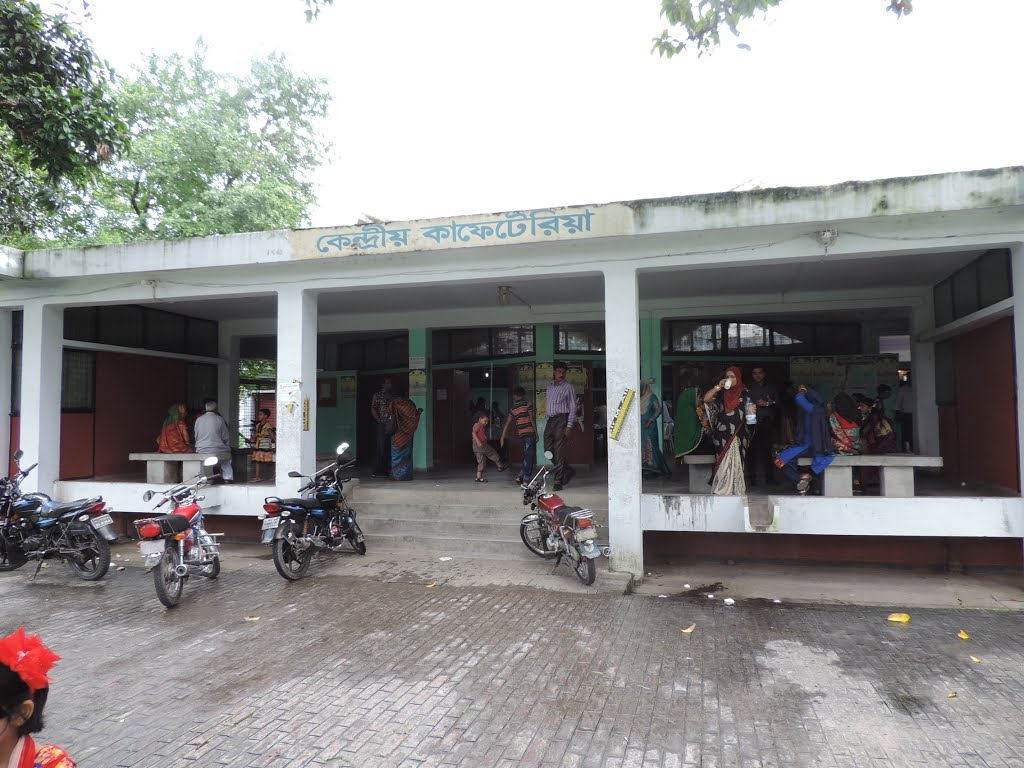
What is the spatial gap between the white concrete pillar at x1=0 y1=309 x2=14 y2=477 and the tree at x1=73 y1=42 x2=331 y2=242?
6.46m

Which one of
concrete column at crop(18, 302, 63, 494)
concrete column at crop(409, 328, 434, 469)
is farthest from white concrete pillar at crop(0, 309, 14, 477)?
concrete column at crop(409, 328, 434, 469)

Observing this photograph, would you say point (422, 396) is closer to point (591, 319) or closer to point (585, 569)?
point (591, 319)

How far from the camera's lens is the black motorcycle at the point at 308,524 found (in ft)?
20.6

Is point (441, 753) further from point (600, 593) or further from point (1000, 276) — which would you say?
point (1000, 276)

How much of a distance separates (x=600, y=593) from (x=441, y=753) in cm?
297

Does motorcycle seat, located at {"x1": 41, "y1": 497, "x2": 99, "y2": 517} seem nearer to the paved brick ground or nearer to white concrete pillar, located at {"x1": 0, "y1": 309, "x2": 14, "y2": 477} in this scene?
the paved brick ground

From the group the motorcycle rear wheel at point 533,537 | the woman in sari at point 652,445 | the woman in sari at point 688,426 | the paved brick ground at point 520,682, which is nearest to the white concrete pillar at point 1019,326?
the paved brick ground at point 520,682

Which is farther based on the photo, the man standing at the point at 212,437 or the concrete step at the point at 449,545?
the man standing at the point at 212,437

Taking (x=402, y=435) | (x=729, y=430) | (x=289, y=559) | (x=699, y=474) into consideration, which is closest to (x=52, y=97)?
(x=289, y=559)

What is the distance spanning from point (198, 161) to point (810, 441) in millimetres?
16346

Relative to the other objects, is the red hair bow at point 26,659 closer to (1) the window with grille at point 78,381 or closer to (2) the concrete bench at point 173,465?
(2) the concrete bench at point 173,465

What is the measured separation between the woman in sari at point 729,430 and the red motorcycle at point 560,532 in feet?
4.67

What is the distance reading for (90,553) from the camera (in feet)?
21.6

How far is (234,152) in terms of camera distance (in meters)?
17.0
